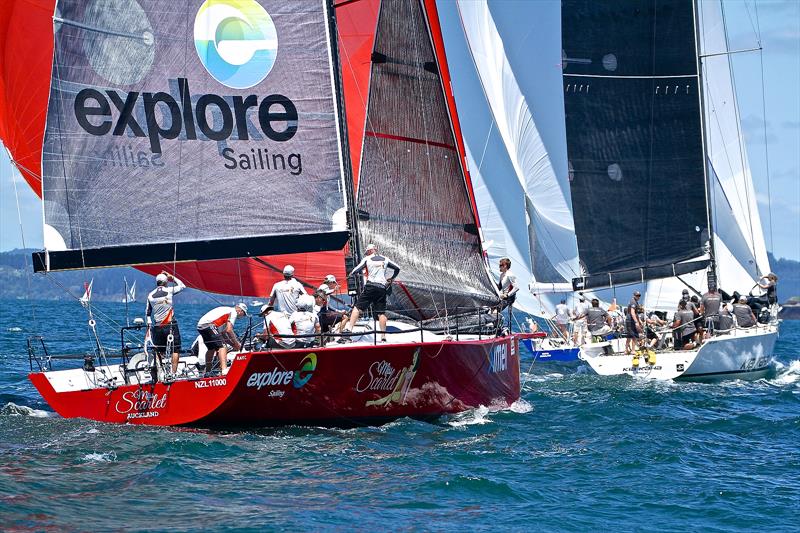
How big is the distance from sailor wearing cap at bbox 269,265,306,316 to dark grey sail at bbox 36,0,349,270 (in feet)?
2.70

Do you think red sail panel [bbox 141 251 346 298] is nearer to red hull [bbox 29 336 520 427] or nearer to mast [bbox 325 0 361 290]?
mast [bbox 325 0 361 290]

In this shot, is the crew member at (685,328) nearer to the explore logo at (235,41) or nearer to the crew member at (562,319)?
the crew member at (562,319)

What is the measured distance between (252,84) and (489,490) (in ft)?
22.3

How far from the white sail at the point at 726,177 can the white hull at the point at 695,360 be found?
5319mm

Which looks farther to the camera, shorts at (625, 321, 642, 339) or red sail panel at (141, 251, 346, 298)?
shorts at (625, 321, 642, 339)

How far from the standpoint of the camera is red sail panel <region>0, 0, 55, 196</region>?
15.8 m

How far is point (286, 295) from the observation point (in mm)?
15664

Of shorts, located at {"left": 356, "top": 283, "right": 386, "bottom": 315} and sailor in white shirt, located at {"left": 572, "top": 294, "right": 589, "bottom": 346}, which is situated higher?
shorts, located at {"left": 356, "top": 283, "right": 386, "bottom": 315}

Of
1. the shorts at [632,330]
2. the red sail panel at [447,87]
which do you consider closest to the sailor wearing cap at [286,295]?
the red sail panel at [447,87]

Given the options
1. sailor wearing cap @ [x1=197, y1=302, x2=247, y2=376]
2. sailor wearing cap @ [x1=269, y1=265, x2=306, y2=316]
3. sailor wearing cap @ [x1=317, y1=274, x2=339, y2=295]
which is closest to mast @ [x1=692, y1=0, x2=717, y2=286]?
sailor wearing cap @ [x1=317, y1=274, x2=339, y2=295]

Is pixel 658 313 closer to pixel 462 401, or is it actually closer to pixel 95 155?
pixel 462 401

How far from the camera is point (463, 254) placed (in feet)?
60.2

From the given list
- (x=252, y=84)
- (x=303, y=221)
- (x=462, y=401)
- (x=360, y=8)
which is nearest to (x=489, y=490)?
(x=462, y=401)

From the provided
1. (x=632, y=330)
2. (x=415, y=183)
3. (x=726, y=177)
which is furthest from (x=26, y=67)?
(x=726, y=177)
